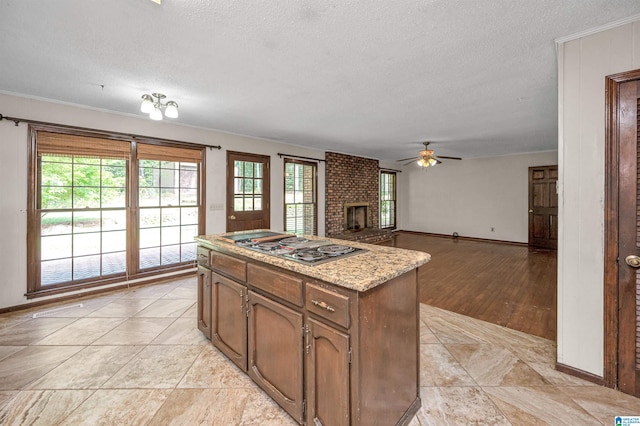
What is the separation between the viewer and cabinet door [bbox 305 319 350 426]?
125cm

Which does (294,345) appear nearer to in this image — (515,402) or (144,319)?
(515,402)

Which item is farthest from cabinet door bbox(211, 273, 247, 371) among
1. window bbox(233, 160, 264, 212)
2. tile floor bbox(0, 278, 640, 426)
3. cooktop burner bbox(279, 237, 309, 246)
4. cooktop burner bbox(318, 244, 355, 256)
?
window bbox(233, 160, 264, 212)

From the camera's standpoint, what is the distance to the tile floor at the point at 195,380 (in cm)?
163

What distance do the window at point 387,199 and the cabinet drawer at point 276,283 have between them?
735cm

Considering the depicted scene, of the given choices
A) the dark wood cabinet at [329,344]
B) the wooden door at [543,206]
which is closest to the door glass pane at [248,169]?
the dark wood cabinet at [329,344]

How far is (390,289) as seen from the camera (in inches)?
55.0

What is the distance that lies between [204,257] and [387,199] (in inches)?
292

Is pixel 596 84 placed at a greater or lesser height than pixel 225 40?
lesser

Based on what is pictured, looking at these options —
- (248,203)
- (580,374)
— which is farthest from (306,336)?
(248,203)

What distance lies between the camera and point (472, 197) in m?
7.97

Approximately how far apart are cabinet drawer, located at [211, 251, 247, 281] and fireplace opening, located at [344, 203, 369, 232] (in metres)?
5.24

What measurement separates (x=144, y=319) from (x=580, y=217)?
13.2ft

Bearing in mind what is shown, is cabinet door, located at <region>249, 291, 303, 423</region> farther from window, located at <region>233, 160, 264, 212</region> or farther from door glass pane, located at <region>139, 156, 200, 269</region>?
window, located at <region>233, 160, 264, 212</region>

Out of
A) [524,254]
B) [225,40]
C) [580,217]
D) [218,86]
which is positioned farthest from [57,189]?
[524,254]
